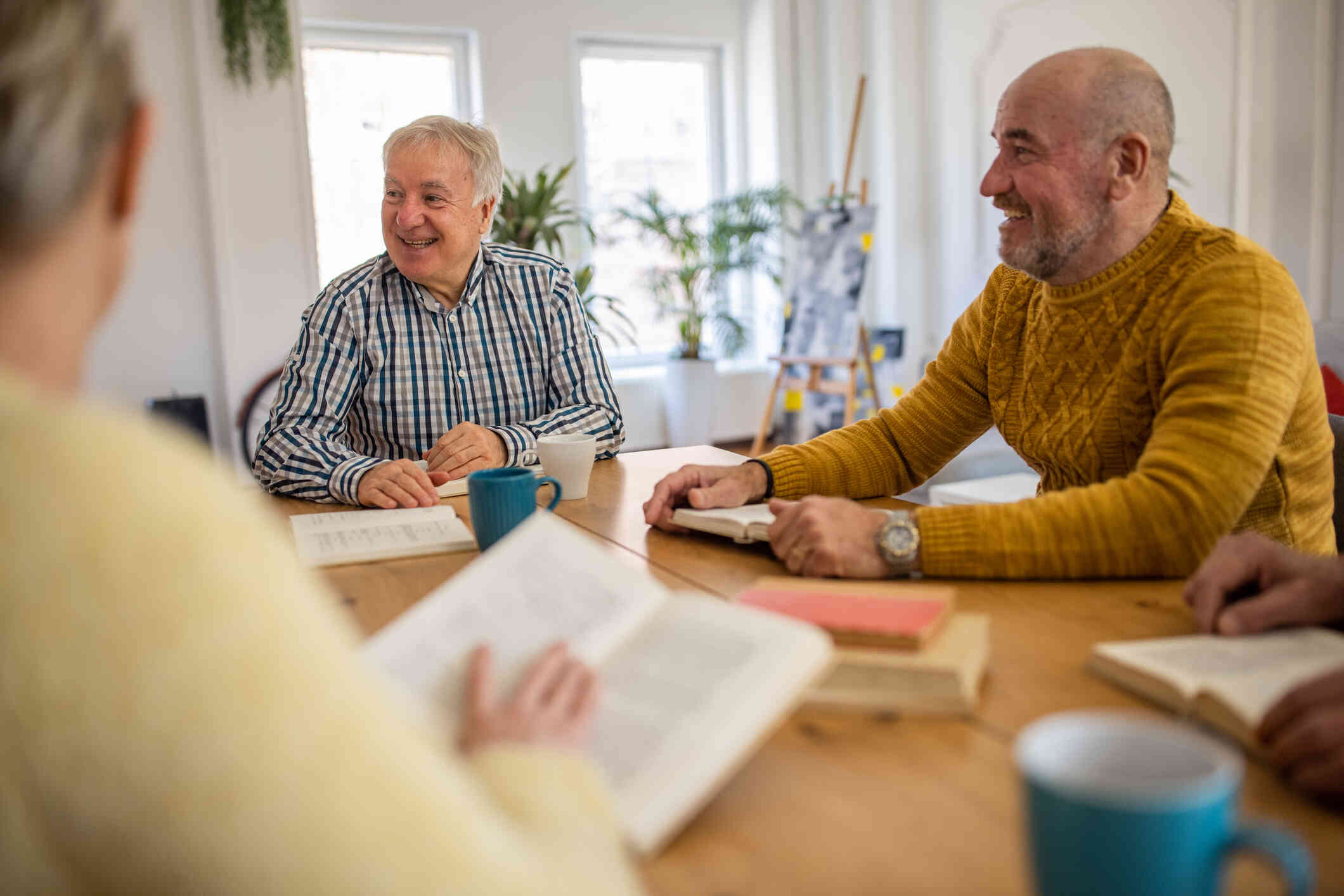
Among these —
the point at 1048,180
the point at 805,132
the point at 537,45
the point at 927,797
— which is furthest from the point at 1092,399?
the point at 805,132

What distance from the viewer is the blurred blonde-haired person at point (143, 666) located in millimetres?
430

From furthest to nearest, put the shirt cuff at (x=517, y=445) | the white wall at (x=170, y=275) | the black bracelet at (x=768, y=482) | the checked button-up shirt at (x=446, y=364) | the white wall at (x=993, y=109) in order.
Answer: the white wall at (x=170, y=275), the white wall at (x=993, y=109), the checked button-up shirt at (x=446, y=364), the shirt cuff at (x=517, y=445), the black bracelet at (x=768, y=482)

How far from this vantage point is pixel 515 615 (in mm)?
736

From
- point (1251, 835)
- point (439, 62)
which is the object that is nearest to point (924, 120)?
point (439, 62)

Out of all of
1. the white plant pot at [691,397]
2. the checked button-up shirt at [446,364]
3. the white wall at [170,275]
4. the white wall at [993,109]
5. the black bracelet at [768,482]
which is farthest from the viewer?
the white plant pot at [691,397]

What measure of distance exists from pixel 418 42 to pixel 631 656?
504 centimetres

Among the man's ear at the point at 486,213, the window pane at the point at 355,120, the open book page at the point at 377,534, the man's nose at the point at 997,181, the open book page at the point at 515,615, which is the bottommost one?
the open book page at the point at 377,534

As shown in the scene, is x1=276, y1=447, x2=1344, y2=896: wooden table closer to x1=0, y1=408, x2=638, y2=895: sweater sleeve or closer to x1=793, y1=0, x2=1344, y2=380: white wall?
x1=0, y1=408, x2=638, y2=895: sweater sleeve

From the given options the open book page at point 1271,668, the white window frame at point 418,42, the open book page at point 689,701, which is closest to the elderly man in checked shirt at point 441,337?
the open book page at point 689,701

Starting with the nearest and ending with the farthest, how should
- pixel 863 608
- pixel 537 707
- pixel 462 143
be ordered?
pixel 537 707 → pixel 863 608 → pixel 462 143

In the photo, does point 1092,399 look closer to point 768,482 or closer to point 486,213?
point 768,482

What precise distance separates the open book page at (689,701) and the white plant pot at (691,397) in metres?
4.65

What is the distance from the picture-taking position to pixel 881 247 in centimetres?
558

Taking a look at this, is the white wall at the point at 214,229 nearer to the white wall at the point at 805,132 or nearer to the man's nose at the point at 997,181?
the white wall at the point at 805,132
